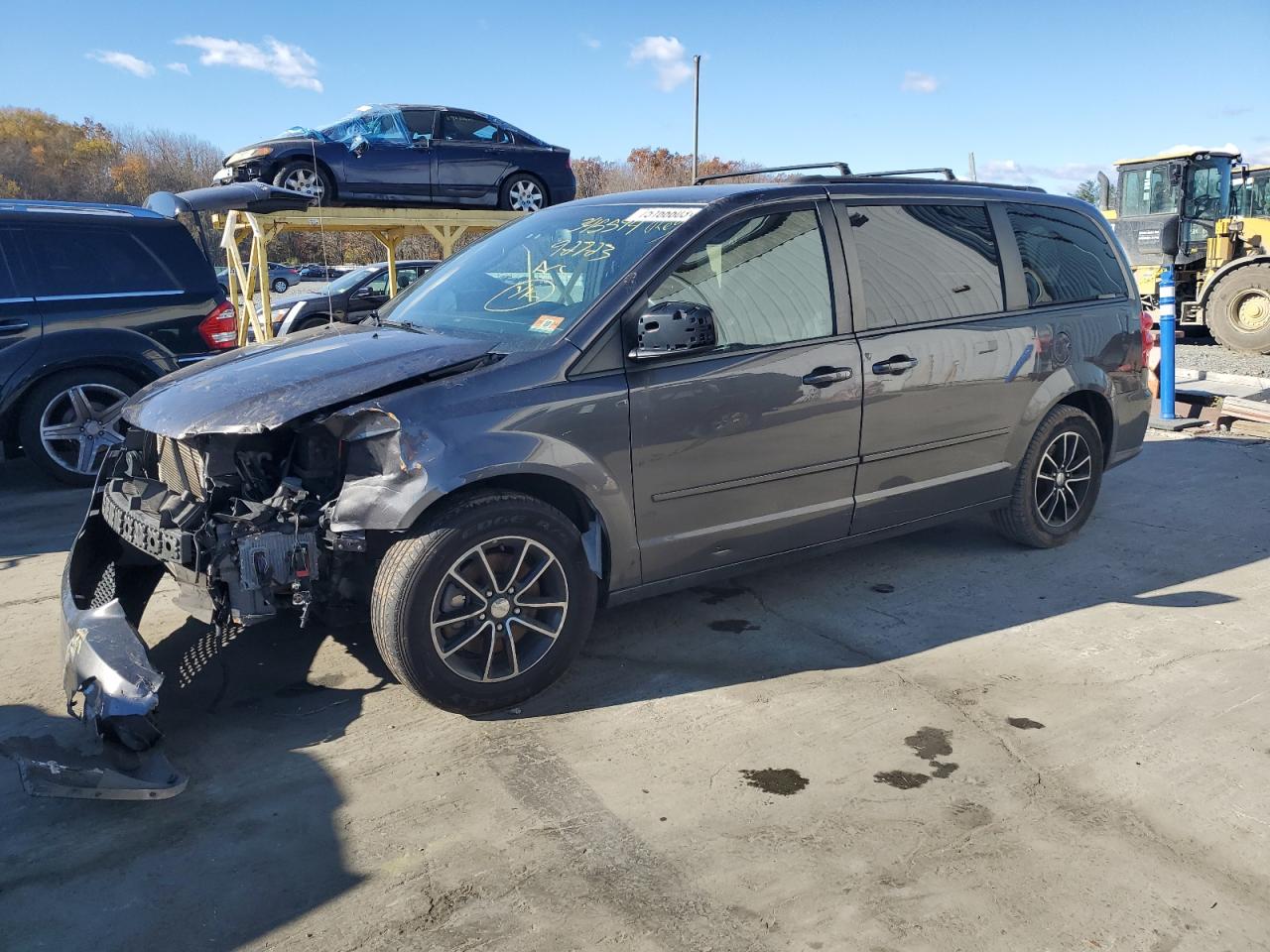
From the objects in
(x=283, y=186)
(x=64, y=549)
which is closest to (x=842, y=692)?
(x=64, y=549)

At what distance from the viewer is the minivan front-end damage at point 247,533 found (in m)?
3.22

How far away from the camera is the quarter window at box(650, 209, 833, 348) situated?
13.4ft

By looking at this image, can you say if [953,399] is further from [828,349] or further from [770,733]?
[770,733]

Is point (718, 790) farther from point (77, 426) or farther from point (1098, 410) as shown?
point (77, 426)

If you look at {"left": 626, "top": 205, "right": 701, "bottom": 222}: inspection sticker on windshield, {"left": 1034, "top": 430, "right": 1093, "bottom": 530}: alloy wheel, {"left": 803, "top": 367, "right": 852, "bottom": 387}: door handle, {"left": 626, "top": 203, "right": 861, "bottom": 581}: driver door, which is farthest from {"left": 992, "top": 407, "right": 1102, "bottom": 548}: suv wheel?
{"left": 626, "top": 205, "right": 701, "bottom": 222}: inspection sticker on windshield

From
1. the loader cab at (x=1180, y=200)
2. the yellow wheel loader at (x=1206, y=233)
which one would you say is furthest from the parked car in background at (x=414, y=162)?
the loader cab at (x=1180, y=200)

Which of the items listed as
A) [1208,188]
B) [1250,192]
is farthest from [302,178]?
[1250,192]

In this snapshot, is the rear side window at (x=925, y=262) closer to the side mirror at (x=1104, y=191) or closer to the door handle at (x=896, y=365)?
the door handle at (x=896, y=365)

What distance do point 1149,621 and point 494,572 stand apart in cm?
301

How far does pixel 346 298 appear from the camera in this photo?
566 inches

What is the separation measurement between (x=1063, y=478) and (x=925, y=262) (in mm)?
1573

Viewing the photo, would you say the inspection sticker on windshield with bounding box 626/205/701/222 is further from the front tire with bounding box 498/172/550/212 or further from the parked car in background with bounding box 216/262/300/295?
the parked car in background with bounding box 216/262/300/295

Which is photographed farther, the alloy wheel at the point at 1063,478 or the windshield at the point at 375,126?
the windshield at the point at 375,126

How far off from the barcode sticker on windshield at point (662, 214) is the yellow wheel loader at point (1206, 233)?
13.9m
